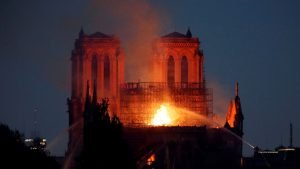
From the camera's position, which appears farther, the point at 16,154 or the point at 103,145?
the point at 16,154

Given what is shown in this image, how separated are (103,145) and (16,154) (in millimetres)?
10139

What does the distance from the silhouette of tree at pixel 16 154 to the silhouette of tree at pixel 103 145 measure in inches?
256

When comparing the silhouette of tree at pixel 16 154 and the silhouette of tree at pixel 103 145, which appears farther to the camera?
the silhouette of tree at pixel 16 154

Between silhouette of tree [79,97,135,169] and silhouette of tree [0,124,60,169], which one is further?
silhouette of tree [0,124,60,169]

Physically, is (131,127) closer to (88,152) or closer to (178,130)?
(178,130)

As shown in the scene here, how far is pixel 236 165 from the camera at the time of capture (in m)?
195

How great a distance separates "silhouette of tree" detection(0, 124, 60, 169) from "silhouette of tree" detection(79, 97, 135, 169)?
21.3 feet

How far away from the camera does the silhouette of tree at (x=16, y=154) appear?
124681 millimetres

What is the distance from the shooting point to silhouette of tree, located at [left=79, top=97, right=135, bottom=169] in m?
117

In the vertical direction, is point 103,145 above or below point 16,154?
above

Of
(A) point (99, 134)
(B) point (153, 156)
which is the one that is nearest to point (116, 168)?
(A) point (99, 134)

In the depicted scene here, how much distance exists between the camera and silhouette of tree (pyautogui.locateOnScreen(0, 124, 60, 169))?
125 m

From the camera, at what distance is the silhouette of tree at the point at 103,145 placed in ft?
385

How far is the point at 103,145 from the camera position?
11969cm
